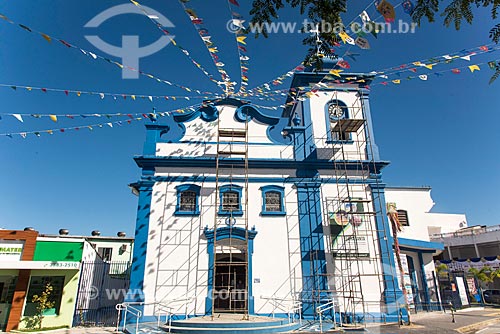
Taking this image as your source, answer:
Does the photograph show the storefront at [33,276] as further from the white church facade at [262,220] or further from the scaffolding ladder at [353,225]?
the scaffolding ladder at [353,225]

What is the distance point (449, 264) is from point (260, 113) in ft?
58.1

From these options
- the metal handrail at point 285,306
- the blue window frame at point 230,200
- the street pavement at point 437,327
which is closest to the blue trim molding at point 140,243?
the street pavement at point 437,327

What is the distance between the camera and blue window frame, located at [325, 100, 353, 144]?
14.9 meters

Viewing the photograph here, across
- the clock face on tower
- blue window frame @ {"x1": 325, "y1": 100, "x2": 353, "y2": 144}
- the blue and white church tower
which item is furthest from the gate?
the clock face on tower

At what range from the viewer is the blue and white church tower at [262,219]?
12109 millimetres

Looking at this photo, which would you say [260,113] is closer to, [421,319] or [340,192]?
[340,192]

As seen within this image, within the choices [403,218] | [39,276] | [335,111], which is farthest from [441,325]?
[39,276]

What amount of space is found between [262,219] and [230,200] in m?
1.59

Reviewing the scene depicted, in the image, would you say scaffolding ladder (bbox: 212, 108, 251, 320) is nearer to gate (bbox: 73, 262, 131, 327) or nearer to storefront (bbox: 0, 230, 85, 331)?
gate (bbox: 73, 262, 131, 327)

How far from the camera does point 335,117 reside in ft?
50.9

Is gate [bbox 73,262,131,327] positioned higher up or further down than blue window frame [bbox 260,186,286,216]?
further down

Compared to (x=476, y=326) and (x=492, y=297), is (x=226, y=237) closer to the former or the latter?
(x=476, y=326)

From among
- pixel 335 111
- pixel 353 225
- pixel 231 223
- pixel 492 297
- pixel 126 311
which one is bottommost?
pixel 492 297

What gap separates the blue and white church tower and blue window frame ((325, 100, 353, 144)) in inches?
3.3
